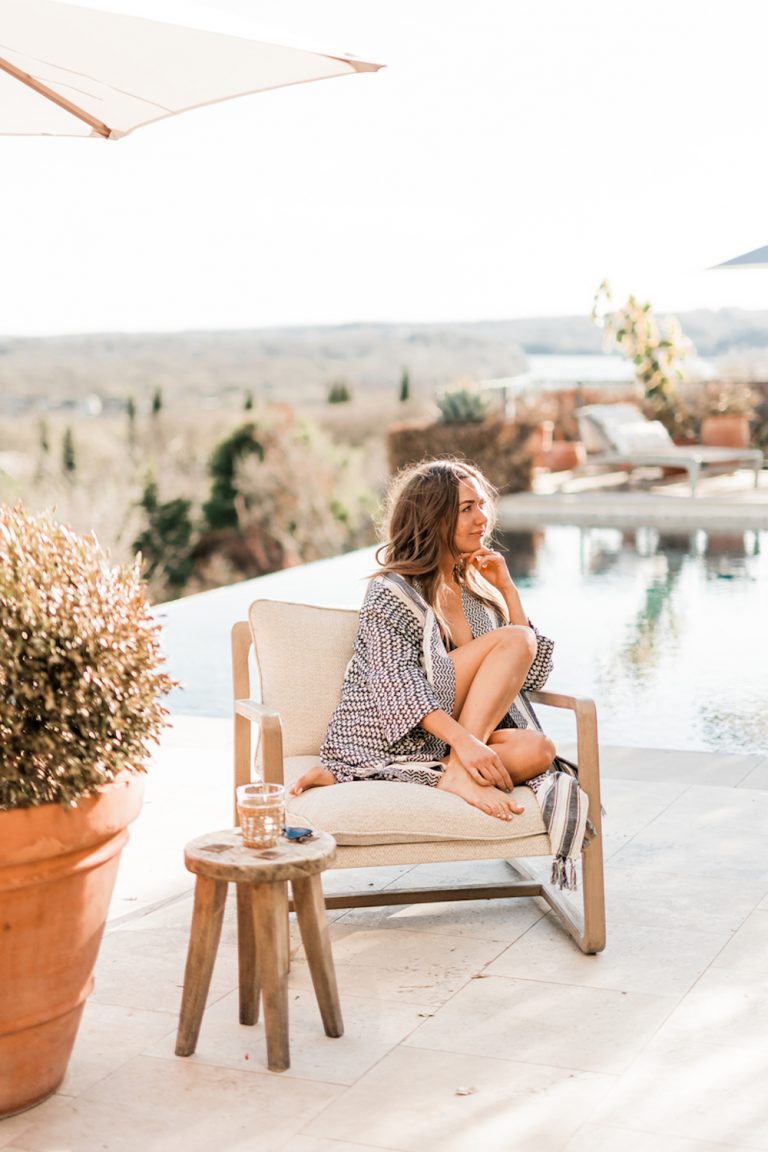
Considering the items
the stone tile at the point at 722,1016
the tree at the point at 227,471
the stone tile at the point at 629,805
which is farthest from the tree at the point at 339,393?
the stone tile at the point at 722,1016

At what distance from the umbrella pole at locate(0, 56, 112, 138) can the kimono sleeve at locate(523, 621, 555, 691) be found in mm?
1736

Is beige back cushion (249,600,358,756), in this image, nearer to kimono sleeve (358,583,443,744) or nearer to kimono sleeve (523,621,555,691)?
kimono sleeve (358,583,443,744)

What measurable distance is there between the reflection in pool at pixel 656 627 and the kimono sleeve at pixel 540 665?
230 cm

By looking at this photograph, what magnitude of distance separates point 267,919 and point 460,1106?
18.5 inches

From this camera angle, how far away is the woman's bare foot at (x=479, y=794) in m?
3.09

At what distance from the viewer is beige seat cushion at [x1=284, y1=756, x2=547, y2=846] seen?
3043 mm

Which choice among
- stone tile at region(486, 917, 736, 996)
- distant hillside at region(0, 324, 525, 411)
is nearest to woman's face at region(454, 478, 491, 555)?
stone tile at region(486, 917, 736, 996)

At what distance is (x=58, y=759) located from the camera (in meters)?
2.31

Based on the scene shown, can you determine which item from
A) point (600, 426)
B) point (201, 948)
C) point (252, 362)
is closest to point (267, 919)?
point (201, 948)

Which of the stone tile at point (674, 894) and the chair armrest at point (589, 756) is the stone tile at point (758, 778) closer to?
the stone tile at point (674, 894)

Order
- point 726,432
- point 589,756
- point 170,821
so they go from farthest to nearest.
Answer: point 726,432, point 170,821, point 589,756

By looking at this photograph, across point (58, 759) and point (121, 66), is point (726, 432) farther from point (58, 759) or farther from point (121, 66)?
point (58, 759)

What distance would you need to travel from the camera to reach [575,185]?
103 feet

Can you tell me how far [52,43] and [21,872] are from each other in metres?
1.78
